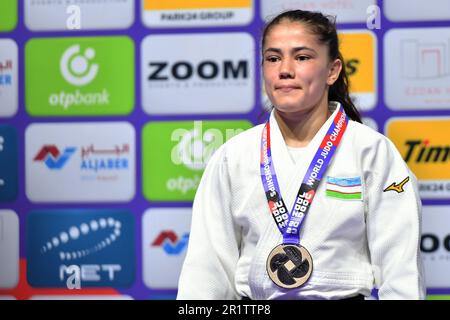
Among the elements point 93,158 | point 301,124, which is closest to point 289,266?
point 301,124

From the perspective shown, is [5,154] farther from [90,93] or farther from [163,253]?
[163,253]

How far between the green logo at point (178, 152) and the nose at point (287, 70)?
Result: 23.5 inches

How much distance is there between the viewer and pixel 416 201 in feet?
6.31

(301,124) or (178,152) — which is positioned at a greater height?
(301,124)

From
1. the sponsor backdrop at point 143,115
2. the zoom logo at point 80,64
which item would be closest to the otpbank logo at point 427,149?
the sponsor backdrop at point 143,115

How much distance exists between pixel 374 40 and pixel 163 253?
1.04 meters

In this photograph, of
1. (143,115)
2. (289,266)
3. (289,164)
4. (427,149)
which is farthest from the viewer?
(143,115)

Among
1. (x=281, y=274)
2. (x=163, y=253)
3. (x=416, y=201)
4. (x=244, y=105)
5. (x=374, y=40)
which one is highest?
(x=374, y=40)

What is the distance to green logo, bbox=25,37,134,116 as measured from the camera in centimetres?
260

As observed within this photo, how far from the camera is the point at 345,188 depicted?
191 centimetres

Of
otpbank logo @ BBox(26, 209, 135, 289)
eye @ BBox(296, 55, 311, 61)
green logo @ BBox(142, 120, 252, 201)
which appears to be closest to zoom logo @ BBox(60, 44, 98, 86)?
green logo @ BBox(142, 120, 252, 201)

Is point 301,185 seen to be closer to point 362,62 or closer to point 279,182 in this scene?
point 279,182

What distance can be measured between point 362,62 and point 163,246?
3.08 ft
